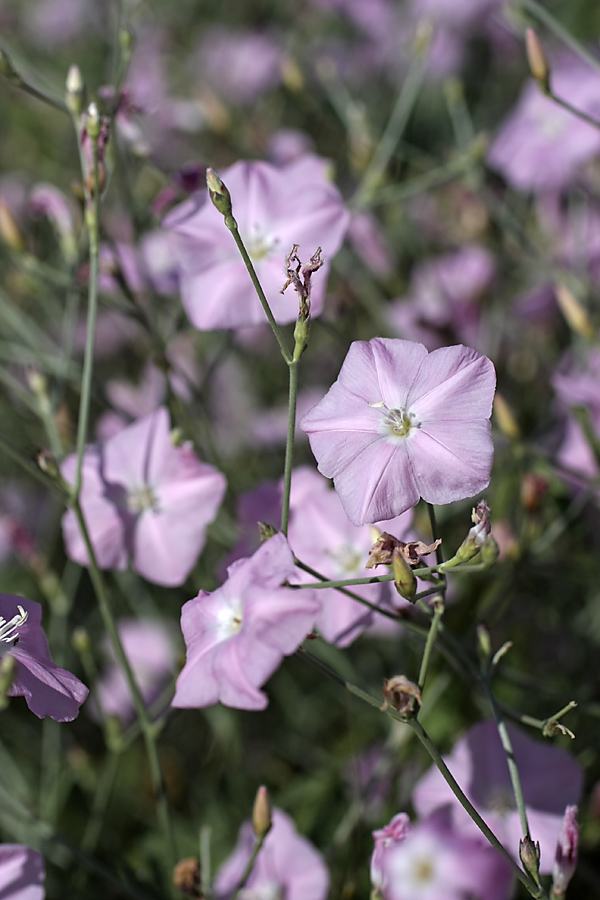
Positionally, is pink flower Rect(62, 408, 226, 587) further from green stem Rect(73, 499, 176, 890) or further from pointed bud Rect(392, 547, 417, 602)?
pointed bud Rect(392, 547, 417, 602)

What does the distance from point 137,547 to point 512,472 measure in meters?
0.63

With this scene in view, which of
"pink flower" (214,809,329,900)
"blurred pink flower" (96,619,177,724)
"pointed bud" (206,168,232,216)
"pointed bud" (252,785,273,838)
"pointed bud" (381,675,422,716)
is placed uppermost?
"pointed bud" (206,168,232,216)

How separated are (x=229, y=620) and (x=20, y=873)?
30 centimetres

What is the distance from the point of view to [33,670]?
745 millimetres

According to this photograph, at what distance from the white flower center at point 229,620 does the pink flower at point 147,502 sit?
182 millimetres

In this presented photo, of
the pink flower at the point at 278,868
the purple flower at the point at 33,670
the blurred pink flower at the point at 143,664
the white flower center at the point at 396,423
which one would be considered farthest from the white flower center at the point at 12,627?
the blurred pink flower at the point at 143,664

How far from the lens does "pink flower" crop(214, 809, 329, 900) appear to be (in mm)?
Answer: 1042

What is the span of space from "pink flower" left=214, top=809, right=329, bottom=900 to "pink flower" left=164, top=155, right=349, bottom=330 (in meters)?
0.63

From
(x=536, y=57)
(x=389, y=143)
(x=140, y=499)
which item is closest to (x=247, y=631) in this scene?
(x=140, y=499)

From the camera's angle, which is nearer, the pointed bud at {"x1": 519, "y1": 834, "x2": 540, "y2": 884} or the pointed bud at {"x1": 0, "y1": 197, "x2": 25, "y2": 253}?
the pointed bud at {"x1": 519, "y1": 834, "x2": 540, "y2": 884}

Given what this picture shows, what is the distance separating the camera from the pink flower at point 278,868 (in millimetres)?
1042

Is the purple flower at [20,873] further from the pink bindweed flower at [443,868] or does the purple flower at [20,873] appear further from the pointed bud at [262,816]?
the pink bindweed flower at [443,868]

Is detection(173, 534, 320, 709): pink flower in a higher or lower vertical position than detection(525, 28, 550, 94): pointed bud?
lower

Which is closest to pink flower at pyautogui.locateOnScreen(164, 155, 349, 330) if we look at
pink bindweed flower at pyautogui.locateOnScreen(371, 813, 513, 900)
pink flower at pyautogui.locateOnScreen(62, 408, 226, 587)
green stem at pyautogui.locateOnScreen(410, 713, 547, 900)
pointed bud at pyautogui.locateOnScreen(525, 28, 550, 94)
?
pink flower at pyautogui.locateOnScreen(62, 408, 226, 587)
